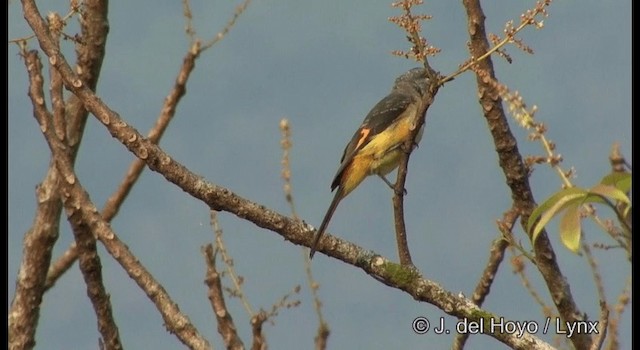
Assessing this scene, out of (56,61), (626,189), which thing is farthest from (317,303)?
(626,189)

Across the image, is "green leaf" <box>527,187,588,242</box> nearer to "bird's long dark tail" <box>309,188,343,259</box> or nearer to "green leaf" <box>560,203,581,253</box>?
"green leaf" <box>560,203,581,253</box>

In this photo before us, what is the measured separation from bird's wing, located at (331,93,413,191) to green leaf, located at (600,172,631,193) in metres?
4.30

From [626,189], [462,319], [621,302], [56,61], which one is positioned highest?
[56,61]

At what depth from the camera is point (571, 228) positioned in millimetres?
2039

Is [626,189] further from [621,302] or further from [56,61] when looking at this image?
[56,61]

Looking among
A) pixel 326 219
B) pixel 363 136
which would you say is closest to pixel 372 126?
pixel 363 136

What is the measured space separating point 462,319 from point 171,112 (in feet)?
12.6

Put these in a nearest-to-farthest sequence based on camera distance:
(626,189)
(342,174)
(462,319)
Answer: (626,189)
(462,319)
(342,174)

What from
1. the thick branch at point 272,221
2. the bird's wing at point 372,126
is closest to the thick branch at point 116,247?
the thick branch at point 272,221

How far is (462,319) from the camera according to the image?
15.4 ft

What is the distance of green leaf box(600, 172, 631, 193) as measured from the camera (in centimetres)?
197

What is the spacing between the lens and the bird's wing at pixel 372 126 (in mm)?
6473

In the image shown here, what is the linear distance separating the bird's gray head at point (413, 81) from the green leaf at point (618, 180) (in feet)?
18.9

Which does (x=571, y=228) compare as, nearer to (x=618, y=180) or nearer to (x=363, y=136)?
(x=618, y=180)
